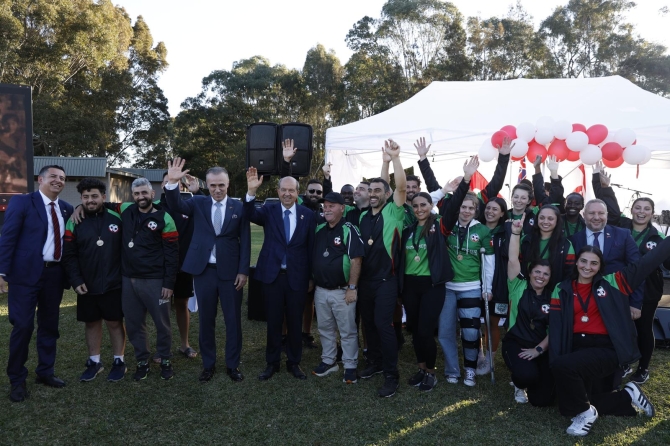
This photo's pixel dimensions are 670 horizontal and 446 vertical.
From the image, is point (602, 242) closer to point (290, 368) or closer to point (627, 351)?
point (627, 351)

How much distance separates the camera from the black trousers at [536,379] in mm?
3554

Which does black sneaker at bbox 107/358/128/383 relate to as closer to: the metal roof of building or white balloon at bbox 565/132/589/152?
white balloon at bbox 565/132/589/152

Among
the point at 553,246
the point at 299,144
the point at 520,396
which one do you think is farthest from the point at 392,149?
the point at 520,396

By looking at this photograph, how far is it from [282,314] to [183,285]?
1.17 m

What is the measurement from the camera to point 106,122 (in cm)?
2698

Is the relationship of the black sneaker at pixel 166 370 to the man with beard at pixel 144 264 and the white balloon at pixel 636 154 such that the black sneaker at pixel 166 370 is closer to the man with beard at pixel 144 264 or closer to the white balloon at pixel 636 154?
the man with beard at pixel 144 264

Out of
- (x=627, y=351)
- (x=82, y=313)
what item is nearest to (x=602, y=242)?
(x=627, y=351)

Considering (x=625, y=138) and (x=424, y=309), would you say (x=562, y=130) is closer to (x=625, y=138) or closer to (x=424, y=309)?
(x=625, y=138)

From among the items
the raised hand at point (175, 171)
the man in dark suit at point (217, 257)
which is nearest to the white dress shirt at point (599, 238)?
the man in dark suit at point (217, 257)

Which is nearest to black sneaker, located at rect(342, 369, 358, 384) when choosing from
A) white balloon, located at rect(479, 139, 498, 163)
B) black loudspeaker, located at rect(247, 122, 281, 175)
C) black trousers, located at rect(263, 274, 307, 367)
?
black trousers, located at rect(263, 274, 307, 367)

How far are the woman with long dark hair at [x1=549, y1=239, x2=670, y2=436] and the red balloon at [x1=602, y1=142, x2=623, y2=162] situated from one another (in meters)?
3.64

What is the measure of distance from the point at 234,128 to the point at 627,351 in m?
29.5

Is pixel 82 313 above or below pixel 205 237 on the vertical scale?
below

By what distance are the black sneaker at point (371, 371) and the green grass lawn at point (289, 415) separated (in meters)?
0.07
